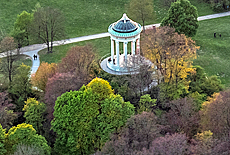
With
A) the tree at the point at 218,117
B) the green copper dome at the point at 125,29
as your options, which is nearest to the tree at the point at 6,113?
the green copper dome at the point at 125,29

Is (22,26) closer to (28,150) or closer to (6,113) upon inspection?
(6,113)

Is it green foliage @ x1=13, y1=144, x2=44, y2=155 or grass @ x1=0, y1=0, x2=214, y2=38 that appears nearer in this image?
green foliage @ x1=13, y1=144, x2=44, y2=155

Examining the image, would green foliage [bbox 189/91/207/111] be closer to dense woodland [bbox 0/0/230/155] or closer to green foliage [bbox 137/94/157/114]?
dense woodland [bbox 0/0/230/155]

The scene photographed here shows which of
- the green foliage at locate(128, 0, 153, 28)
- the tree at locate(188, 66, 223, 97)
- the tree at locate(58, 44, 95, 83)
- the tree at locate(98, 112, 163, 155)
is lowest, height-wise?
the tree at locate(188, 66, 223, 97)

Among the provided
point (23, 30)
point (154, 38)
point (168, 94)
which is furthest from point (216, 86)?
point (23, 30)

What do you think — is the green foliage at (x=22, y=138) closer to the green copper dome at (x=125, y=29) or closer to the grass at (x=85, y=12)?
the green copper dome at (x=125, y=29)

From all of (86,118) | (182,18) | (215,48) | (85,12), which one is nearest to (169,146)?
(86,118)

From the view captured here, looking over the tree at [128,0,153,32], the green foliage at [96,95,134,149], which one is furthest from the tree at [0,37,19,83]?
the tree at [128,0,153,32]

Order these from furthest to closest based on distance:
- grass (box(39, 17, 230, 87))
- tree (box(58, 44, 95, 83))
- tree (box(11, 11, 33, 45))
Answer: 1. tree (box(11, 11, 33, 45))
2. grass (box(39, 17, 230, 87))
3. tree (box(58, 44, 95, 83))
